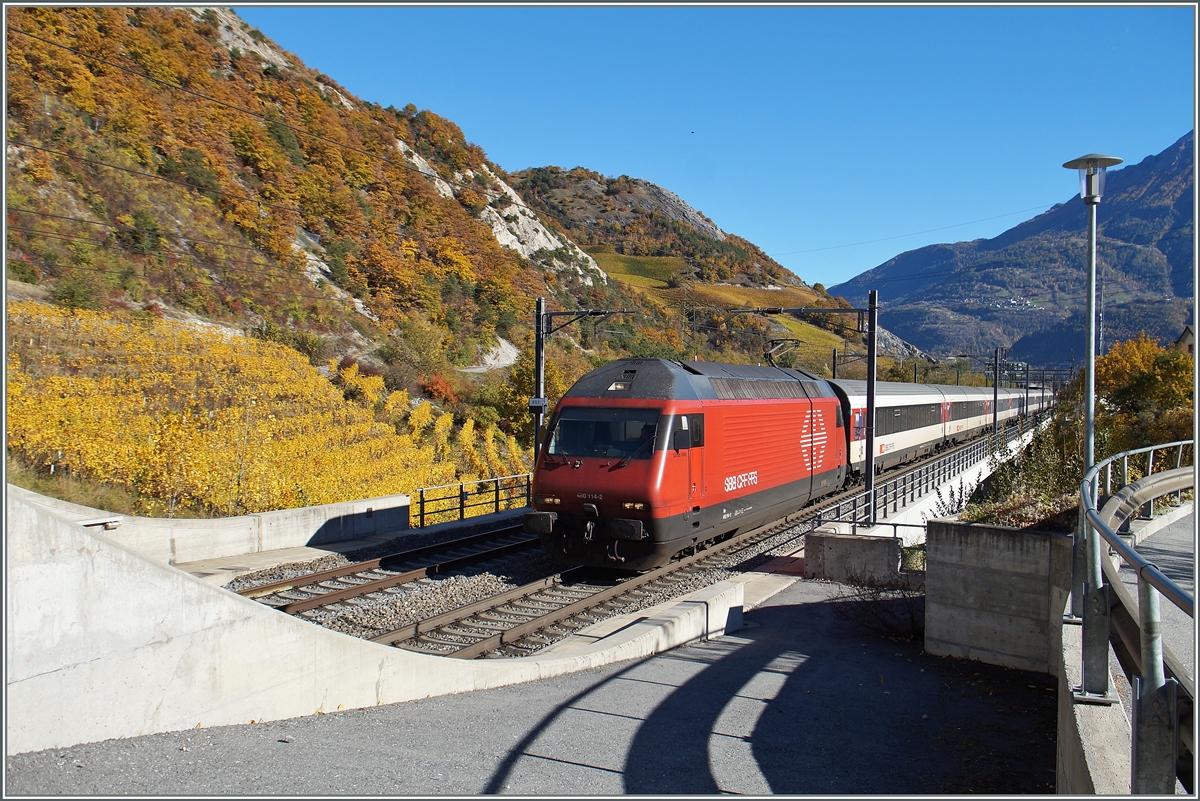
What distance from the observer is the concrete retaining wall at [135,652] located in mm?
4531

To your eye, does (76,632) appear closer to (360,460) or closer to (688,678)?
(688,678)

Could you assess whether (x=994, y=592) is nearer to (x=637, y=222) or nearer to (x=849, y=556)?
(x=849, y=556)

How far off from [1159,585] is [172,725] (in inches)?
224

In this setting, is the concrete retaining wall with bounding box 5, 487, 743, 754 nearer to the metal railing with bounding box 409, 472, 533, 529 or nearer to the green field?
the metal railing with bounding box 409, 472, 533, 529

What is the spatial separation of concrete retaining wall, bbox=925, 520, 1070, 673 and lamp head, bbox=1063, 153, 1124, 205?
5.80 metres

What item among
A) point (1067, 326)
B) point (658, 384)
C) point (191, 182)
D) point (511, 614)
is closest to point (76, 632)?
point (511, 614)

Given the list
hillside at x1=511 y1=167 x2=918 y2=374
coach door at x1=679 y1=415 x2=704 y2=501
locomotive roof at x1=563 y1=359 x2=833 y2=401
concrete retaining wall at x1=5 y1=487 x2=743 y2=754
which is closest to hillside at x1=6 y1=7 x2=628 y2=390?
hillside at x1=511 y1=167 x2=918 y2=374

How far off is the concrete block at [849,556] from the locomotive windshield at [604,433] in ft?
12.5

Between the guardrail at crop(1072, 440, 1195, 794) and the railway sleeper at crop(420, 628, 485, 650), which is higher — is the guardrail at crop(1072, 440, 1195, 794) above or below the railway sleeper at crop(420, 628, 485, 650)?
above

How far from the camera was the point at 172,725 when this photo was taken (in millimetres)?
5258

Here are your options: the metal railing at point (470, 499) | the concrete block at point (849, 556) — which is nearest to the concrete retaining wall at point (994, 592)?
the concrete block at point (849, 556)

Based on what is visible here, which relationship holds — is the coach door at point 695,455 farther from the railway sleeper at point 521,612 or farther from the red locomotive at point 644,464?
the railway sleeper at point 521,612

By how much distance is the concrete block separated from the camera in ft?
44.1

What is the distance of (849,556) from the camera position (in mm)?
13625
